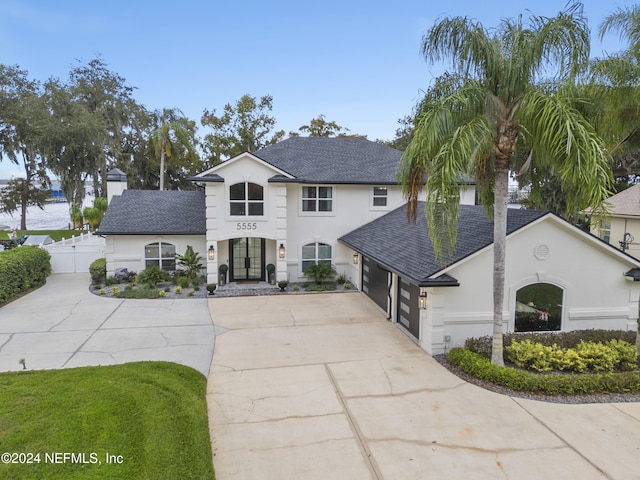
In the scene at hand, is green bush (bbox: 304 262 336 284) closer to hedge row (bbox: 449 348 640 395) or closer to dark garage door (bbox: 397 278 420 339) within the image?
dark garage door (bbox: 397 278 420 339)

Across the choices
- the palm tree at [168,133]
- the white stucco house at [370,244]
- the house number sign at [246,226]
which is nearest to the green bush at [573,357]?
the white stucco house at [370,244]

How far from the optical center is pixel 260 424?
694cm

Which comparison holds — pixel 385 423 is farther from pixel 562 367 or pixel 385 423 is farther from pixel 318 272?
pixel 318 272

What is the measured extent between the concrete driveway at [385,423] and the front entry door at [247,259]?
8.11 m

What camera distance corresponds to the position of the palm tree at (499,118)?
7371 millimetres

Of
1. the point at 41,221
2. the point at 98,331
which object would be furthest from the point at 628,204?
the point at 41,221

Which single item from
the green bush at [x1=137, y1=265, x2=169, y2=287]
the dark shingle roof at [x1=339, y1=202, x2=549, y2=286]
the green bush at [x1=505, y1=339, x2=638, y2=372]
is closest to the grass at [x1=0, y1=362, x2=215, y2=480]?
the dark shingle roof at [x1=339, y1=202, x2=549, y2=286]

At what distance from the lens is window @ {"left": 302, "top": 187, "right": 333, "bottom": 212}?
61.7ft

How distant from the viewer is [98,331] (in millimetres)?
11922

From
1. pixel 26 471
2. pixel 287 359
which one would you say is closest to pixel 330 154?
pixel 287 359

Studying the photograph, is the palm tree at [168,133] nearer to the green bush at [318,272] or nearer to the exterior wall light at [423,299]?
the green bush at [318,272]

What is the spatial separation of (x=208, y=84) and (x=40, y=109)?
19.8 meters

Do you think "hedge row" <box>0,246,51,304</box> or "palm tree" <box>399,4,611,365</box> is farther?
"hedge row" <box>0,246,51,304</box>

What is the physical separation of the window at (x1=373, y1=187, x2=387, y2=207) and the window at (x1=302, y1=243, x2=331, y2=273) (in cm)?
335
